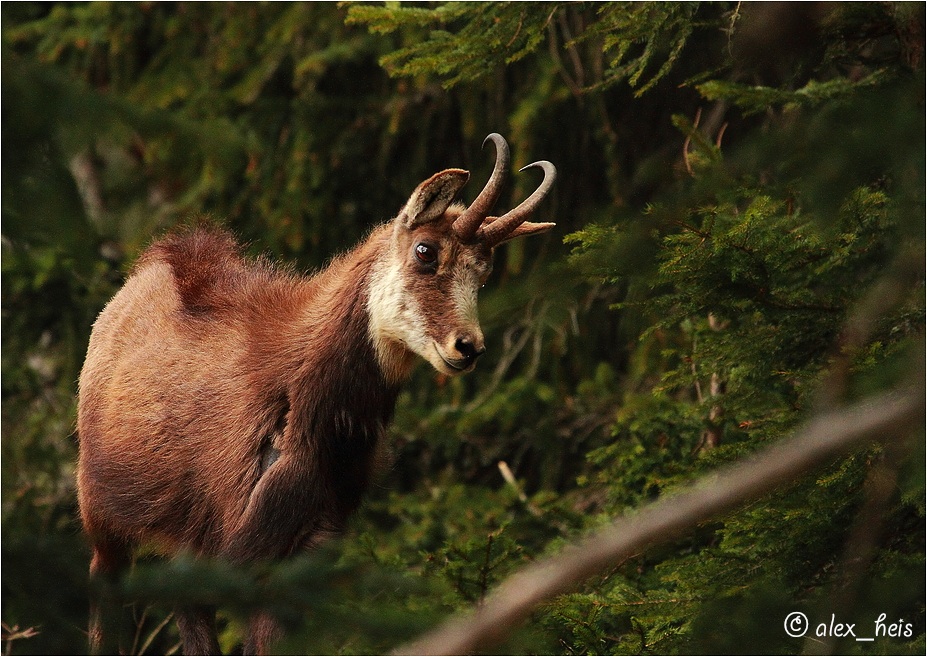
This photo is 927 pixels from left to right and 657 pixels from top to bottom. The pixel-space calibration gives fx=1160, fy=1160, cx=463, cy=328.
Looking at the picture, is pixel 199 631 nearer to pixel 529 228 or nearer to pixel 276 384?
pixel 276 384

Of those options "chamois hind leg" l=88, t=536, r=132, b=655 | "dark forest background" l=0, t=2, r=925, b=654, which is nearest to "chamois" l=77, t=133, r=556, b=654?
"chamois hind leg" l=88, t=536, r=132, b=655

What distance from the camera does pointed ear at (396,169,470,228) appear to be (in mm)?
5203

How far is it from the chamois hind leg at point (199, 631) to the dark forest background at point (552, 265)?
0.59 meters

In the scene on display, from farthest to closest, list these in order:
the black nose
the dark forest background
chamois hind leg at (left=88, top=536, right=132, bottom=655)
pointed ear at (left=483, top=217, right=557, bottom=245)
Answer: pointed ear at (left=483, top=217, right=557, bottom=245), the black nose, the dark forest background, chamois hind leg at (left=88, top=536, right=132, bottom=655)

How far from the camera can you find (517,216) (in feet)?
17.2

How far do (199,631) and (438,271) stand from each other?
2.12m

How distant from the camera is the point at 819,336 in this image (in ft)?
18.5

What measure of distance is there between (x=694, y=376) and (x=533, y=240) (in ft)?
14.5

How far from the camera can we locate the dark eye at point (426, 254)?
521cm

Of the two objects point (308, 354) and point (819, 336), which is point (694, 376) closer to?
point (819, 336)

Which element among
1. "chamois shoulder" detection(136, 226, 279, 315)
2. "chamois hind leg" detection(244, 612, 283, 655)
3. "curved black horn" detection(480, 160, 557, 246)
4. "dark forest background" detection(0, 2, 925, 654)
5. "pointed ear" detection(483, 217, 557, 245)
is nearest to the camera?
"dark forest background" detection(0, 2, 925, 654)

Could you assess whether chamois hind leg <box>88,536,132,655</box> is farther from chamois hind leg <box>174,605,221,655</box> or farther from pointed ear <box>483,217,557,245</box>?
pointed ear <box>483,217,557,245</box>

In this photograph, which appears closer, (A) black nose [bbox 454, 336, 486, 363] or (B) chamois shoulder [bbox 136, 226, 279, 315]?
(A) black nose [bbox 454, 336, 486, 363]

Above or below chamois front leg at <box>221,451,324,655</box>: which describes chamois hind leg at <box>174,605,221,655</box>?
below
